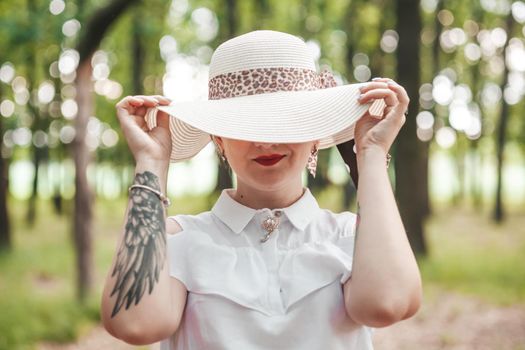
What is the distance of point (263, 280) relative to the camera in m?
1.77

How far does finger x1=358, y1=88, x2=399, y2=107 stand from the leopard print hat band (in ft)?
0.72

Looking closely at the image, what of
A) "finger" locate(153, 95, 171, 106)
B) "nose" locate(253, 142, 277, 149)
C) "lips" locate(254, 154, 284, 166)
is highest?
"finger" locate(153, 95, 171, 106)

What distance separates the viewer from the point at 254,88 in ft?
6.09

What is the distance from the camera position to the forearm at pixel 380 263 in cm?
162

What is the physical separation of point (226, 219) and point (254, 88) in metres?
0.44

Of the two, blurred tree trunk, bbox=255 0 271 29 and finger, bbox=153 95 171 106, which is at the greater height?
finger, bbox=153 95 171 106

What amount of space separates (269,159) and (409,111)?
9.15 meters

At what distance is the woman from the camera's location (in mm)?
1669

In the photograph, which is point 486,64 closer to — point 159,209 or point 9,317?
point 9,317

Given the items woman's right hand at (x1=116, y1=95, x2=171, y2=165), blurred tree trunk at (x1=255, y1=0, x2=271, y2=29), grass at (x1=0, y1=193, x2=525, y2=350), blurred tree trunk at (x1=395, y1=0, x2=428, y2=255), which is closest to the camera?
woman's right hand at (x1=116, y1=95, x2=171, y2=165)

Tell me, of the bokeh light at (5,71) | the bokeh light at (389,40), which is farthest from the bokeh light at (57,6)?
the bokeh light at (389,40)

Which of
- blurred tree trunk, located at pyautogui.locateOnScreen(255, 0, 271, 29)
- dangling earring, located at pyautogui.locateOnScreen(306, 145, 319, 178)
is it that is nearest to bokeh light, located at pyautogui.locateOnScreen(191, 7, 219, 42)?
blurred tree trunk, located at pyautogui.locateOnScreen(255, 0, 271, 29)

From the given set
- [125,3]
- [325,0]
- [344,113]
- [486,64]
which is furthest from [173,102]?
[486,64]

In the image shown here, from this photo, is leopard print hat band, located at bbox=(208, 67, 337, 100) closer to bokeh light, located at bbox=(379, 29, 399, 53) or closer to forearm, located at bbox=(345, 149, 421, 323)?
forearm, located at bbox=(345, 149, 421, 323)
